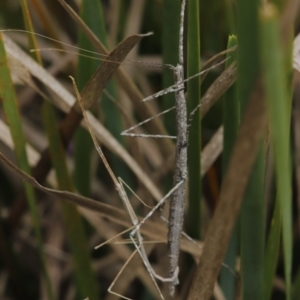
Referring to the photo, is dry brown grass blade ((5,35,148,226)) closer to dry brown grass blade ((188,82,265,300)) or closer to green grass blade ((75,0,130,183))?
green grass blade ((75,0,130,183))

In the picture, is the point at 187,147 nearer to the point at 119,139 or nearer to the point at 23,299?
the point at 119,139

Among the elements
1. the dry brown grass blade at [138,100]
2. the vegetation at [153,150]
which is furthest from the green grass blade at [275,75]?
the dry brown grass blade at [138,100]

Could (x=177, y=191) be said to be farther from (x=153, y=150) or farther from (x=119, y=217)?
(x=153, y=150)

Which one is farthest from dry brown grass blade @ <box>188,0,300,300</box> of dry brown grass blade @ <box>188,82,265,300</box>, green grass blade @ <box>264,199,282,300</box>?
green grass blade @ <box>264,199,282,300</box>

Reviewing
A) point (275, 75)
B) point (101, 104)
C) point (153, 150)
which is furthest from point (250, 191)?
point (153, 150)

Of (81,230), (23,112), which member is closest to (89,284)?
(81,230)
